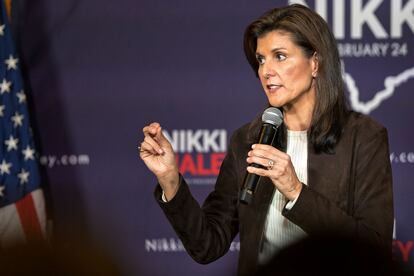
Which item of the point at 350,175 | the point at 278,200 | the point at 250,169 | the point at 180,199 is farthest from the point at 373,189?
the point at 180,199

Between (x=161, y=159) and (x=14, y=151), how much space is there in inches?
73.9

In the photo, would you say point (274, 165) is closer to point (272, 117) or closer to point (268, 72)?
point (272, 117)

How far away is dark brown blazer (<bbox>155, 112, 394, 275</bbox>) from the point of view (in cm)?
192

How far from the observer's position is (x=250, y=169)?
1.78 m

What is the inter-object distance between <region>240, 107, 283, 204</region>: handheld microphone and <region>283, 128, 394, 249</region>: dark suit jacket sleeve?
0.14 meters

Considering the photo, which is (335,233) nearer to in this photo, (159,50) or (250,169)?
(250,169)

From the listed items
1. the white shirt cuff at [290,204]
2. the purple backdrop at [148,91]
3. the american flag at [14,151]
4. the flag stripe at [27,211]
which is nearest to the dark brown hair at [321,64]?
the white shirt cuff at [290,204]

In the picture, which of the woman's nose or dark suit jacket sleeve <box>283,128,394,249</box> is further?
the woman's nose

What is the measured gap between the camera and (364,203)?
201cm

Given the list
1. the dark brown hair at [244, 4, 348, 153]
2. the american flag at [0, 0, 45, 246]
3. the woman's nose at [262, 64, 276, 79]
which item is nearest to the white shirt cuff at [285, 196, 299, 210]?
the dark brown hair at [244, 4, 348, 153]

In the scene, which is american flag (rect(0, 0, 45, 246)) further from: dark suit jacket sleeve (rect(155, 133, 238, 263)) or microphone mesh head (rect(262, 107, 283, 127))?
microphone mesh head (rect(262, 107, 283, 127))

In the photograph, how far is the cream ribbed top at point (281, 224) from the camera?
2088 mm

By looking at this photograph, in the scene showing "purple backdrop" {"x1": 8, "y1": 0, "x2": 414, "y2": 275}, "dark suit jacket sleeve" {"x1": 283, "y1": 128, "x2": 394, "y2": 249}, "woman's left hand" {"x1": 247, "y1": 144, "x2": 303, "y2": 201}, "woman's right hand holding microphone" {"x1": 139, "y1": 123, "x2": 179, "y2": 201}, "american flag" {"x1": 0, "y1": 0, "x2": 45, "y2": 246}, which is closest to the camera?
"woman's left hand" {"x1": 247, "y1": 144, "x2": 303, "y2": 201}

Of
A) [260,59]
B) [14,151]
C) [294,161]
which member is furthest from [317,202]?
[14,151]
